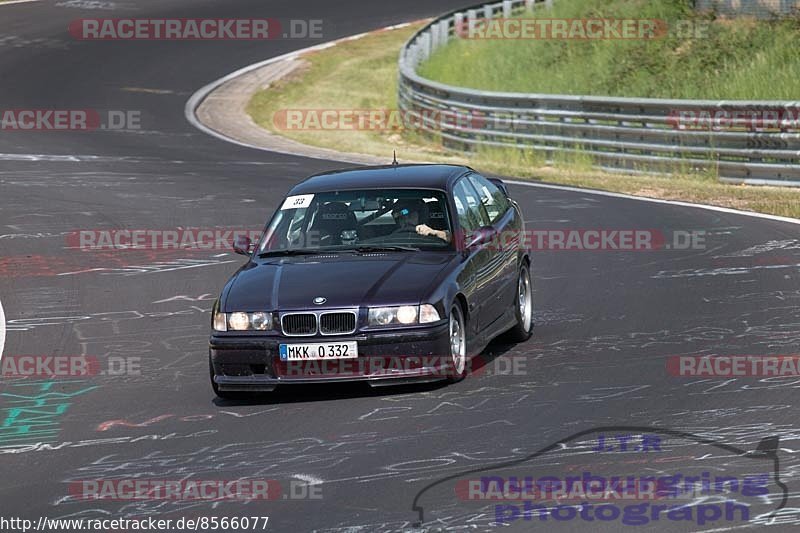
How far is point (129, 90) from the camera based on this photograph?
3656 cm

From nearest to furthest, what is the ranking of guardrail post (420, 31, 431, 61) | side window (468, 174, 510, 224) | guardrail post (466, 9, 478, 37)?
1. side window (468, 174, 510, 224)
2. guardrail post (420, 31, 431, 61)
3. guardrail post (466, 9, 478, 37)

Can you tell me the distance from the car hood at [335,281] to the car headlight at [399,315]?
5cm

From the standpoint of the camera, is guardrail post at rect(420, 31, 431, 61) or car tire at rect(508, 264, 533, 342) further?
guardrail post at rect(420, 31, 431, 61)

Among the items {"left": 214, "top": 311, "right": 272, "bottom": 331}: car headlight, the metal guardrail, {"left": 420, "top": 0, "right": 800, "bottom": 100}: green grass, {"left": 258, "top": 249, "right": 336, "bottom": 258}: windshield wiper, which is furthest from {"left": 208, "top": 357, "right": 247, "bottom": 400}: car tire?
{"left": 420, "top": 0, "right": 800, "bottom": 100}: green grass

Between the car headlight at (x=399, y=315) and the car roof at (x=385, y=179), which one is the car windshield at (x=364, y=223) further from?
the car headlight at (x=399, y=315)

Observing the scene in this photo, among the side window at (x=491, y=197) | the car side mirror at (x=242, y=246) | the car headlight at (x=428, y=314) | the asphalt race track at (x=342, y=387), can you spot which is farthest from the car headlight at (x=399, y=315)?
the side window at (x=491, y=197)

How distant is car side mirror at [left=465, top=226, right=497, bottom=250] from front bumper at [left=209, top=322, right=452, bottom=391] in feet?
3.81

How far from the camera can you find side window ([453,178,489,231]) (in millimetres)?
11078

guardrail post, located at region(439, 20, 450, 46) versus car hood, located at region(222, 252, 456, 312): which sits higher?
guardrail post, located at region(439, 20, 450, 46)

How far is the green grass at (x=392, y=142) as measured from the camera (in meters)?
20.4

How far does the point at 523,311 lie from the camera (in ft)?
38.7

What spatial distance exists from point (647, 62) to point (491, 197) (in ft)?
60.1

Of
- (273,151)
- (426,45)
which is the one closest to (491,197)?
(273,151)

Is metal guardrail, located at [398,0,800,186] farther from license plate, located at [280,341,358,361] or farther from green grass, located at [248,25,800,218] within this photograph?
license plate, located at [280,341,358,361]
